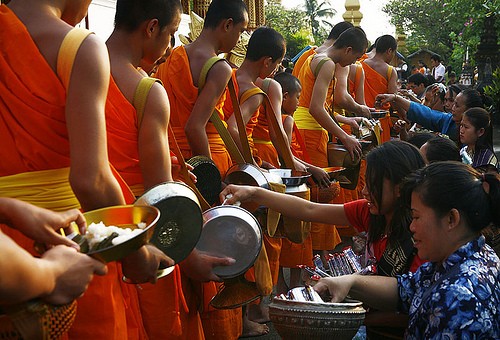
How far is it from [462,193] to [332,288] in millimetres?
561

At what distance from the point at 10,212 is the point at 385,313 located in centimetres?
145

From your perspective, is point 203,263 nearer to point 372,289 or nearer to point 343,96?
point 372,289

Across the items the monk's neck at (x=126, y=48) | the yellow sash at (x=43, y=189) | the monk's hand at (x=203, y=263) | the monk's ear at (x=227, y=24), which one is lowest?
the monk's hand at (x=203, y=263)

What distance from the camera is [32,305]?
1636 millimetres

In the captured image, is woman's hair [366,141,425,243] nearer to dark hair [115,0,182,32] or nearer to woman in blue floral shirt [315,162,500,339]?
woman in blue floral shirt [315,162,500,339]

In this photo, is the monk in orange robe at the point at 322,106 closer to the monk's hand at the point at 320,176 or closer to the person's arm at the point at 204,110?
the monk's hand at the point at 320,176

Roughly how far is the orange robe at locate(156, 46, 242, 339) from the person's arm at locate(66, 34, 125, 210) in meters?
1.62

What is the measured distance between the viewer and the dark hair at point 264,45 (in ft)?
16.8

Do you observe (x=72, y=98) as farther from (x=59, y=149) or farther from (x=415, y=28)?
(x=415, y=28)

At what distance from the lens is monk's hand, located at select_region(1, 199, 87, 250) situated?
1906 mm

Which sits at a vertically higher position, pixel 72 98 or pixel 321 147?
pixel 72 98

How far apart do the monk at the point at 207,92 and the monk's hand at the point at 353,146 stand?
225 cm

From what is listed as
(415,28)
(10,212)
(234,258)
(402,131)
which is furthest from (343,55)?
(415,28)

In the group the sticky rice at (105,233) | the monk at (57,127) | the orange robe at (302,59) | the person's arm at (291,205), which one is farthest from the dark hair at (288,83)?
the sticky rice at (105,233)
